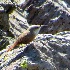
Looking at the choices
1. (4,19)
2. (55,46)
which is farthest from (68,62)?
(4,19)

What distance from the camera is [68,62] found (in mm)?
7184

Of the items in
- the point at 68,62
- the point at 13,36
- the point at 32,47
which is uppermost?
the point at 32,47

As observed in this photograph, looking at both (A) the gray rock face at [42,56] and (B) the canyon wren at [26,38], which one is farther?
(B) the canyon wren at [26,38]

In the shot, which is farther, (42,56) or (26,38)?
(26,38)

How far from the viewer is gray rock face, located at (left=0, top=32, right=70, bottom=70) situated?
660cm

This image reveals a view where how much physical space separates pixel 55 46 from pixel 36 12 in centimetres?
835

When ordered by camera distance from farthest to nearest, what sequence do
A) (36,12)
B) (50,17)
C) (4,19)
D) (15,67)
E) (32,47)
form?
(36,12)
(50,17)
(4,19)
(32,47)
(15,67)

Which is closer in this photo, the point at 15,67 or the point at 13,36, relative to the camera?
the point at 15,67

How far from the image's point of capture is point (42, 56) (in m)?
6.89

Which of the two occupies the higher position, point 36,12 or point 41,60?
point 41,60

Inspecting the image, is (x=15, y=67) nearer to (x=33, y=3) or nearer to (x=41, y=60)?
(x=41, y=60)

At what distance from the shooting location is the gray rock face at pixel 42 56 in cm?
660

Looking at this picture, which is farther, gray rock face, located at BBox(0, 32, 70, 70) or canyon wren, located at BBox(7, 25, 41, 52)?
canyon wren, located at BBox(7, 25, 41, 52)

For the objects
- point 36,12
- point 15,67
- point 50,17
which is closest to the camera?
point 15,67
